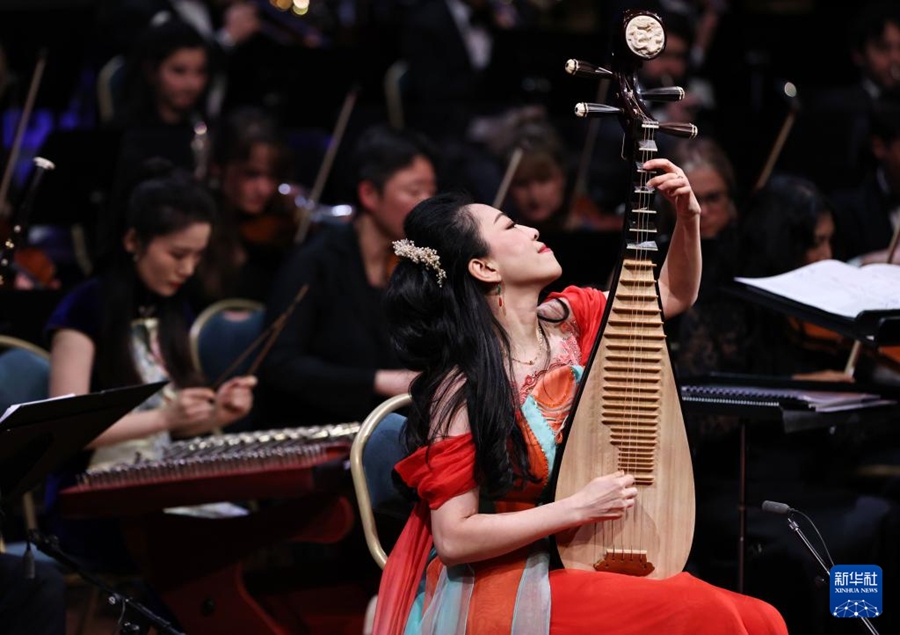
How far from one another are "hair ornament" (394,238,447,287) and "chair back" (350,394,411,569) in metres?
0.34

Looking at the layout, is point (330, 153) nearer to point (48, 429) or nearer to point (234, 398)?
point (234, 398)

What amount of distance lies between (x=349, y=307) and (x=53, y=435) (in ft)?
4.88

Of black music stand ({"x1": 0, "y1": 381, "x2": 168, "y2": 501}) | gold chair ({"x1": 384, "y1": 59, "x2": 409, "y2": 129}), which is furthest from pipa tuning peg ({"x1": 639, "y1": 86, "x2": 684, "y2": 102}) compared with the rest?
gold chair ({"x1": 384, "y1": 59, "x2": 409, "y2": 129})

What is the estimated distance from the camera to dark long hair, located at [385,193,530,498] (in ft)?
7.39

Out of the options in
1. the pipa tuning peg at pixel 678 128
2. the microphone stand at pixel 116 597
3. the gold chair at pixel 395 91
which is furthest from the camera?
the gold chair at pixel 395 91

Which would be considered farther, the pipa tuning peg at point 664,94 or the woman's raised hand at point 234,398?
the woman's raised hand at point 234,398

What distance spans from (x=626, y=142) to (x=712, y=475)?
4.71 feet

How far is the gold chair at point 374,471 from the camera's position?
8.46ft

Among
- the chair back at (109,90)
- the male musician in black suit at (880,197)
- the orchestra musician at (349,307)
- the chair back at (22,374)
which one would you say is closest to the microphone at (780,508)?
the orchestra musician at (349,307)

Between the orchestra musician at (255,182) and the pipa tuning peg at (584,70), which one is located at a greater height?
the pipa tuning peg at (584,70)

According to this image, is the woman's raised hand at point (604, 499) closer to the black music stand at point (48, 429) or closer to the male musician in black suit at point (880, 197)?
the black music stand at point (48, 429)

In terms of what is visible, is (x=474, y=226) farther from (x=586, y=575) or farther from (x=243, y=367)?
(x=243, y=367)

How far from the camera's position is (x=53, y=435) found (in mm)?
2547

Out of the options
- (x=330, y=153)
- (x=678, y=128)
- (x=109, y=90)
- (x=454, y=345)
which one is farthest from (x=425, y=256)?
(x=109, y=90)
